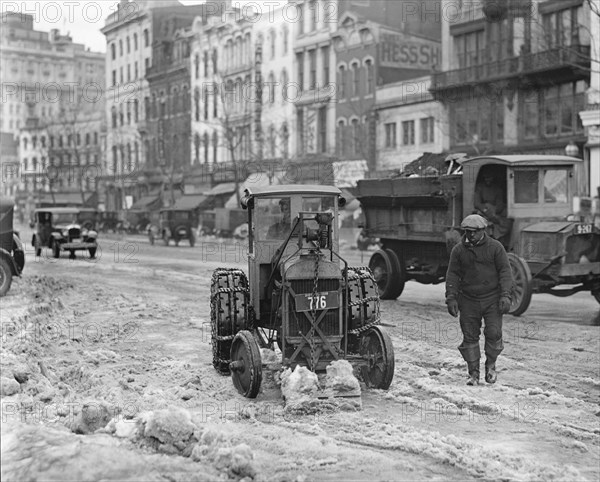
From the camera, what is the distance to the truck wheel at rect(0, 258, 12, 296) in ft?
60.2

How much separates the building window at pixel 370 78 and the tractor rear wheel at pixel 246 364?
4054 centimetres

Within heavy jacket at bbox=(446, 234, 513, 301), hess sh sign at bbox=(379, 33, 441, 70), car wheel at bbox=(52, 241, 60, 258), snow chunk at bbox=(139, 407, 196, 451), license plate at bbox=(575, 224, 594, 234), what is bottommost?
snow chunk at bbox=(139, 407, 196, 451)

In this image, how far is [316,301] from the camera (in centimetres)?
895

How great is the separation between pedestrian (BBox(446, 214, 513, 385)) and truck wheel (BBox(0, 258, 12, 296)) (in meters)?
11.5

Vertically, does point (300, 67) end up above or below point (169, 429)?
above

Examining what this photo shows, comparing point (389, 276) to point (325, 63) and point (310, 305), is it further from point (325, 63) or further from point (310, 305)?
point (325, 63)

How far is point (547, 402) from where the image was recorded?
8.88 meters

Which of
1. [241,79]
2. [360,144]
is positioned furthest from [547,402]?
[241,79]

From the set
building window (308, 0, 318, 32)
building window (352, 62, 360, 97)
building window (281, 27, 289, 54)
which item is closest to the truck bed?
building window (352, 62, 360, 97)

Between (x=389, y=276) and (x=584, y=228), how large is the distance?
13.9 feet

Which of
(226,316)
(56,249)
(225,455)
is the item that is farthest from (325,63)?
(225,455)

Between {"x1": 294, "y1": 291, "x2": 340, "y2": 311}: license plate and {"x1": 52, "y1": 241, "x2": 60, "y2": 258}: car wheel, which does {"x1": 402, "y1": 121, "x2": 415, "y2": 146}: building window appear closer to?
{"x1": 52, "y1": 241, "x2": 60, "y2": 258}: car wheel

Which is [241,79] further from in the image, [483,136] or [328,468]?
[328,468]

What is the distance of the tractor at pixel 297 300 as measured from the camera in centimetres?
895
